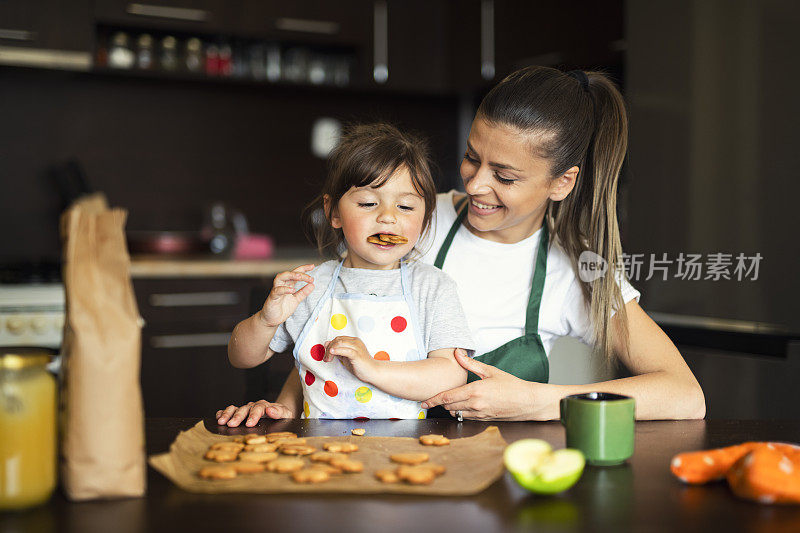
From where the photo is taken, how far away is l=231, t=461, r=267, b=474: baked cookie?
0.86 meters

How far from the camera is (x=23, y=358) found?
28.2 inches

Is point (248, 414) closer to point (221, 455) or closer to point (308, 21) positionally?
point (221, 455)

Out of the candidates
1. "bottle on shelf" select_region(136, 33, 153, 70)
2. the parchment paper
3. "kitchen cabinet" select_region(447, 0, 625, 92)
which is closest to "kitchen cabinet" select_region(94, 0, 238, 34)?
"bottle on shelf" select_region(136, 33, 153, 70)

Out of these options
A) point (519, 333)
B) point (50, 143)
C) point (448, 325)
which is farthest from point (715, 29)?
point (50, 143)

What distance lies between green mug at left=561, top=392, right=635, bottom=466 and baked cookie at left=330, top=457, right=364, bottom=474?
0.83 feet

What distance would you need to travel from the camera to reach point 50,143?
11.2 feet

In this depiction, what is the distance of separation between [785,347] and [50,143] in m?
2.96

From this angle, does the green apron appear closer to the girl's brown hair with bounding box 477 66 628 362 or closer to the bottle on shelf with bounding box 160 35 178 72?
the girl's brown hair with bounding box 477 66 628 362

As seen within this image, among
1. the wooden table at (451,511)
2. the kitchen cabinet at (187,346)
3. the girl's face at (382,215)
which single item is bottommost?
the kitchen cabinet at (187,346)

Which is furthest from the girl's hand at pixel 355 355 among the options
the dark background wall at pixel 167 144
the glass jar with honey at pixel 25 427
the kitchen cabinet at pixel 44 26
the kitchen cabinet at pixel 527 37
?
the kitchen cabinet at pixel 44 26

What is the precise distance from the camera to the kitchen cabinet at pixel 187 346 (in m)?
2.99

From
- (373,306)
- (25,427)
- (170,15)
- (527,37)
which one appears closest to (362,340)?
(373,306)

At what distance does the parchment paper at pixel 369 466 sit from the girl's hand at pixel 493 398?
0.42ft

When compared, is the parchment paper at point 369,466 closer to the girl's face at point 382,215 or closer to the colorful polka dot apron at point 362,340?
the colorful polka dot apron at point 362,340
